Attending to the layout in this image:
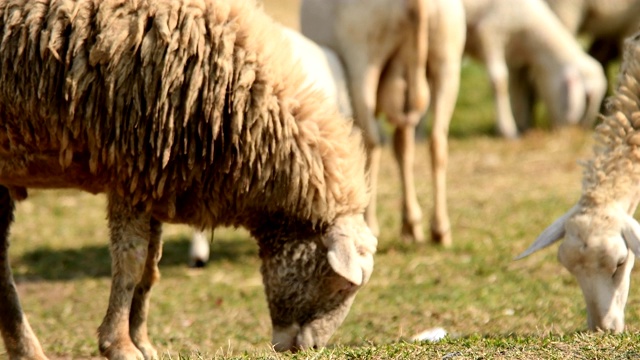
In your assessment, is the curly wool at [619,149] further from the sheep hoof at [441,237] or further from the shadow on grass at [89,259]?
the shadow on grass at [89,259]

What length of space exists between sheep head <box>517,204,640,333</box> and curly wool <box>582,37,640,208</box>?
119 mm

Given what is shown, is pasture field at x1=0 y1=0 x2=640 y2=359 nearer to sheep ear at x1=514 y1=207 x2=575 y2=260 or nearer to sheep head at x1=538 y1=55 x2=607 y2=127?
sheep ear at x1=514 y1=207 x2=575 y2=260

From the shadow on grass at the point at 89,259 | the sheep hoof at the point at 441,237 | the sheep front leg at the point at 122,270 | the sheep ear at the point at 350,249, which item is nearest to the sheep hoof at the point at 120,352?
the sheep front leg at the point at 122,270

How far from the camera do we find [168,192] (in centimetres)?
437

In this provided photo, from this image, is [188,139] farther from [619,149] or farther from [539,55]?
[539,55]

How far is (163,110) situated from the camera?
424 centimetres

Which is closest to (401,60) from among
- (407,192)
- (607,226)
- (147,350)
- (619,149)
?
(407,192)

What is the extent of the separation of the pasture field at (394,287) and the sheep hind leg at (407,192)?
11 cm

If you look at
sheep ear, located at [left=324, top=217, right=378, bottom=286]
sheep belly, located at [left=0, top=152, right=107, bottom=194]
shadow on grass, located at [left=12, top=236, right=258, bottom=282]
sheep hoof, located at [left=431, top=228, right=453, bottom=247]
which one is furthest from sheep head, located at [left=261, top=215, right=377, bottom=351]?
sheep hoof, located at [left=431, top=228, right=453, bottom=247]

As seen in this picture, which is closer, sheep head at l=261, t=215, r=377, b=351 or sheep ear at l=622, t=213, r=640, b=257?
sheep head at l=261, t=215, r=377, b=351

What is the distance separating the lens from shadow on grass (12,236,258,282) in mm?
7168

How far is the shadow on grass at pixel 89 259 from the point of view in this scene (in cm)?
717

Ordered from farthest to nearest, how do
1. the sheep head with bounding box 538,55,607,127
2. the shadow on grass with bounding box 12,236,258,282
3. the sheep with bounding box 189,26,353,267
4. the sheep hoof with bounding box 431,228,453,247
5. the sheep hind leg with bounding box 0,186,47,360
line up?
1. the sheep head with bounding box 538,55,607,127
2. the sheep hoof with bounding box 431,228,453,247
3. the shadow on grass with bounding box 12,236,258,282
4. the sheep with bounding box 189,26,353,267
5. the sheep hind leg with bounding box 0,186,47,360

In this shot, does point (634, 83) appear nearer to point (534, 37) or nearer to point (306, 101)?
point (306, 101)
